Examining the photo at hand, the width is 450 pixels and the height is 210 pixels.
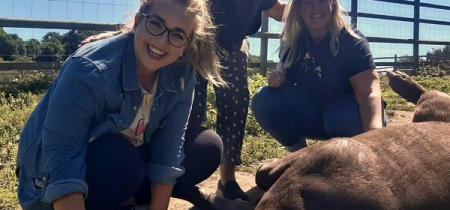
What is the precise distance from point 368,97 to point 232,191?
1.00 metres

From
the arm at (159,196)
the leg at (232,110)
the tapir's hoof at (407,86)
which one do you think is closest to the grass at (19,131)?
the leg at (232,110)

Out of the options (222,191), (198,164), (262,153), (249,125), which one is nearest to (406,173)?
(198,164)

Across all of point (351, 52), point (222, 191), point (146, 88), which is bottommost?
point (222, 191)

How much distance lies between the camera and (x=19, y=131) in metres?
4.39

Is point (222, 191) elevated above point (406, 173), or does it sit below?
below

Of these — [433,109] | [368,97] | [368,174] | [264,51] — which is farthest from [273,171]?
[264,51]

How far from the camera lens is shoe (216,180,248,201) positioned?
10.6 ft

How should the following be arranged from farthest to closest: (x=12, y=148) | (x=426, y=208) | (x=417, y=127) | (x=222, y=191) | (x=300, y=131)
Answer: (x=12, y=148) < (x=300, y=131) < (x=222, y=191) < (x=417, y=127) < (x=426, y=208)

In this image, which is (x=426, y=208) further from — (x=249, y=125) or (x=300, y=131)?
(x=249, y=125)

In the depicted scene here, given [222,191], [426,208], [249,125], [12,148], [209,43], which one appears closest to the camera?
[426,208]

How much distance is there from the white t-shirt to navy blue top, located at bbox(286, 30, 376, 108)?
1.44 meters

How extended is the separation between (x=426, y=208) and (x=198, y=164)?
115 centimetres

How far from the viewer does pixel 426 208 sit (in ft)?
7.65

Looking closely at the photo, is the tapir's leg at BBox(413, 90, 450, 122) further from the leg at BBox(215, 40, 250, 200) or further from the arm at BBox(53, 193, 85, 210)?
the arm at BBox(53, 193, 85, 210)
